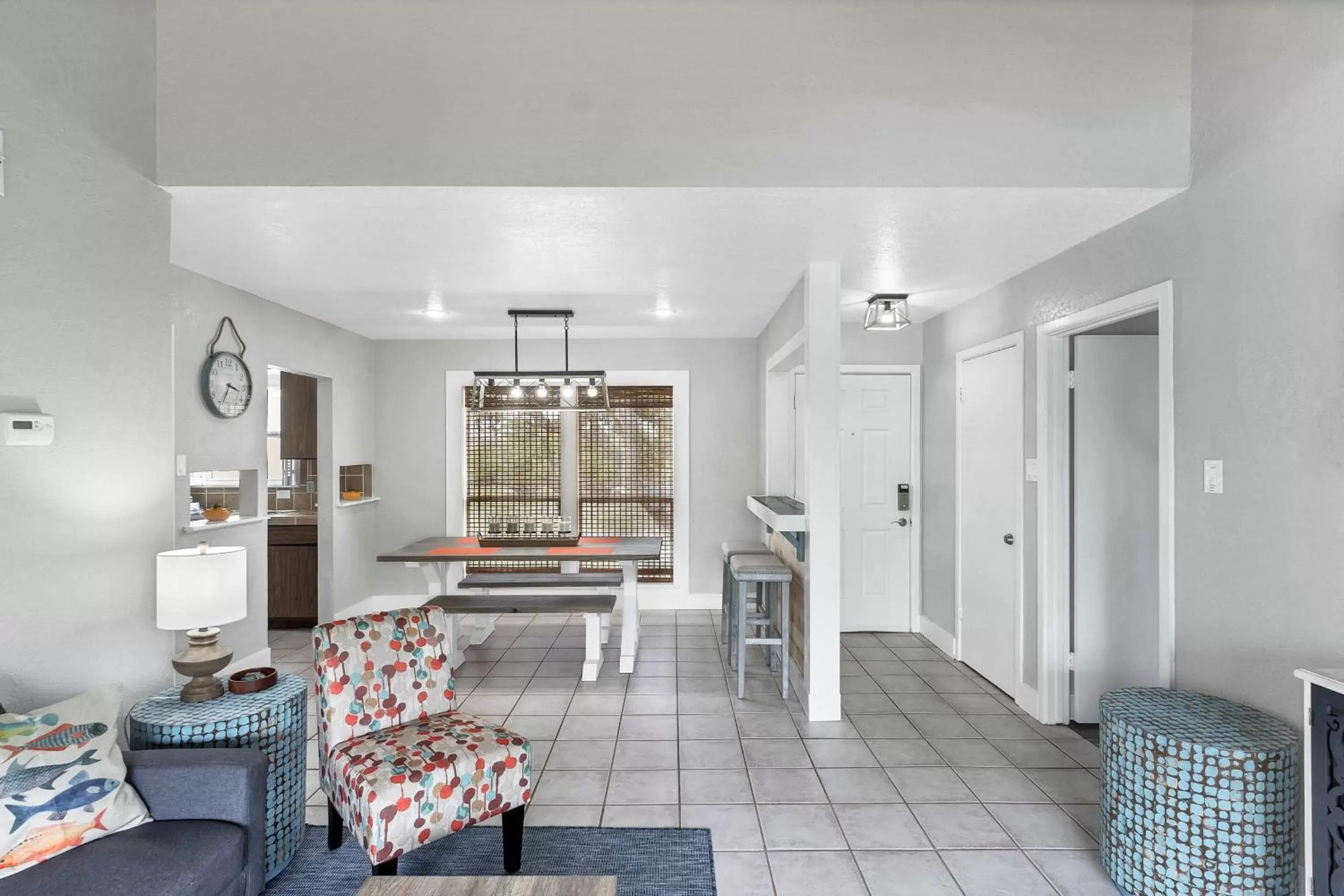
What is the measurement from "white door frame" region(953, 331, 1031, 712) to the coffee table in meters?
2.95

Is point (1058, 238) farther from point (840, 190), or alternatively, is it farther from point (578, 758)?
point (578, 758)

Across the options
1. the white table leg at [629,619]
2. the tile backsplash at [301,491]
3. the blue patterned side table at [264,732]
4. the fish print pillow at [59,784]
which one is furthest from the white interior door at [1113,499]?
the tile backsplash at [301,491]

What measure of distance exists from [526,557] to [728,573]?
1.41 m

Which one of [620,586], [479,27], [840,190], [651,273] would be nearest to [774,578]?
[620,586]

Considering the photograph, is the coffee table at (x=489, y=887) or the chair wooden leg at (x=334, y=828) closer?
the coffee table at (x=489, y=887)

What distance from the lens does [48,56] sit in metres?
2.15

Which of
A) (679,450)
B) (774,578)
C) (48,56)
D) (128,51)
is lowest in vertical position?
(774,578)

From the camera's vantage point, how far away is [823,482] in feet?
11.6

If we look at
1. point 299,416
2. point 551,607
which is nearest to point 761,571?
point 551,607

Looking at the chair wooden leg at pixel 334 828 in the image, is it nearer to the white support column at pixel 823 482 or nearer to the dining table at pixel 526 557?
the dining table at pixel 526 557

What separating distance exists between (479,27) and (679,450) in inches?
157

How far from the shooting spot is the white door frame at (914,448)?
5234mm

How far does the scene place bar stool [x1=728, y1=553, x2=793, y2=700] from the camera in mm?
4012

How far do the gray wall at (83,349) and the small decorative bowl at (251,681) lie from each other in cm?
34
